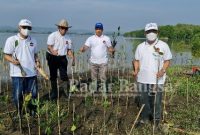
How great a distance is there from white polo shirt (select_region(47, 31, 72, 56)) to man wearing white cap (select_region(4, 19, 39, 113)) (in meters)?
1.39

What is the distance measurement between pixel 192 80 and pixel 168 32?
39.6m

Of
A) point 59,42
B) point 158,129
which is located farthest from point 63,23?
point 158,129

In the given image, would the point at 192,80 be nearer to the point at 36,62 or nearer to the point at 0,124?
the point at 36,62

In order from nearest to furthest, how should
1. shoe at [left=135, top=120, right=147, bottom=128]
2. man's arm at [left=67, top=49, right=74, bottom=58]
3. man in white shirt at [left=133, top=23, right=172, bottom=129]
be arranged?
man in white shirt at [left=133, top=23, right=172, bottom=129] < shoe at [left=135, top=120, right=147, bottom=128] < man's arm at [left=67, top=49, right=74, bottom=58]

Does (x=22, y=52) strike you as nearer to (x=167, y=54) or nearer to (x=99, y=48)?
(x=167, y=54)

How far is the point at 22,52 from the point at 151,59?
6.81 ft

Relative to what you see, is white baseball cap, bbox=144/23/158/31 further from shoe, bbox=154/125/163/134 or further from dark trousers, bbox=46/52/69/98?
dark trousers, bbox=46/52/69/98

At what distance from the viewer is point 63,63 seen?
8508 mm

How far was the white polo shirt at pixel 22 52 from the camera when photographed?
654 cm

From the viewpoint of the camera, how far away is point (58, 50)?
8.38 m

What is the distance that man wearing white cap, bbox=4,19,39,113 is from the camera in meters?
6.55

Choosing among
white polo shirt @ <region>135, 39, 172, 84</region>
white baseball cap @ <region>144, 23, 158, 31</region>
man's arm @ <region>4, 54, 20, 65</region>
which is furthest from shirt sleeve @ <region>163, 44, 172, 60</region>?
man's arm @ <region>4, 54, 20, 65</region>

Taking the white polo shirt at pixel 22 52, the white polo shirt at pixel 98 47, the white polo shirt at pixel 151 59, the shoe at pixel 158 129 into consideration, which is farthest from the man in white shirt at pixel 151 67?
the white polo shirt at pixel 98 47

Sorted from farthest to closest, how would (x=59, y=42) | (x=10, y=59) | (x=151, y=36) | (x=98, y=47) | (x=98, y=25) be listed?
(x=98, y=47)
(x=98, y=25)
(x=59, y=42)
(x=151, y=36)
(x=10, y=59)
